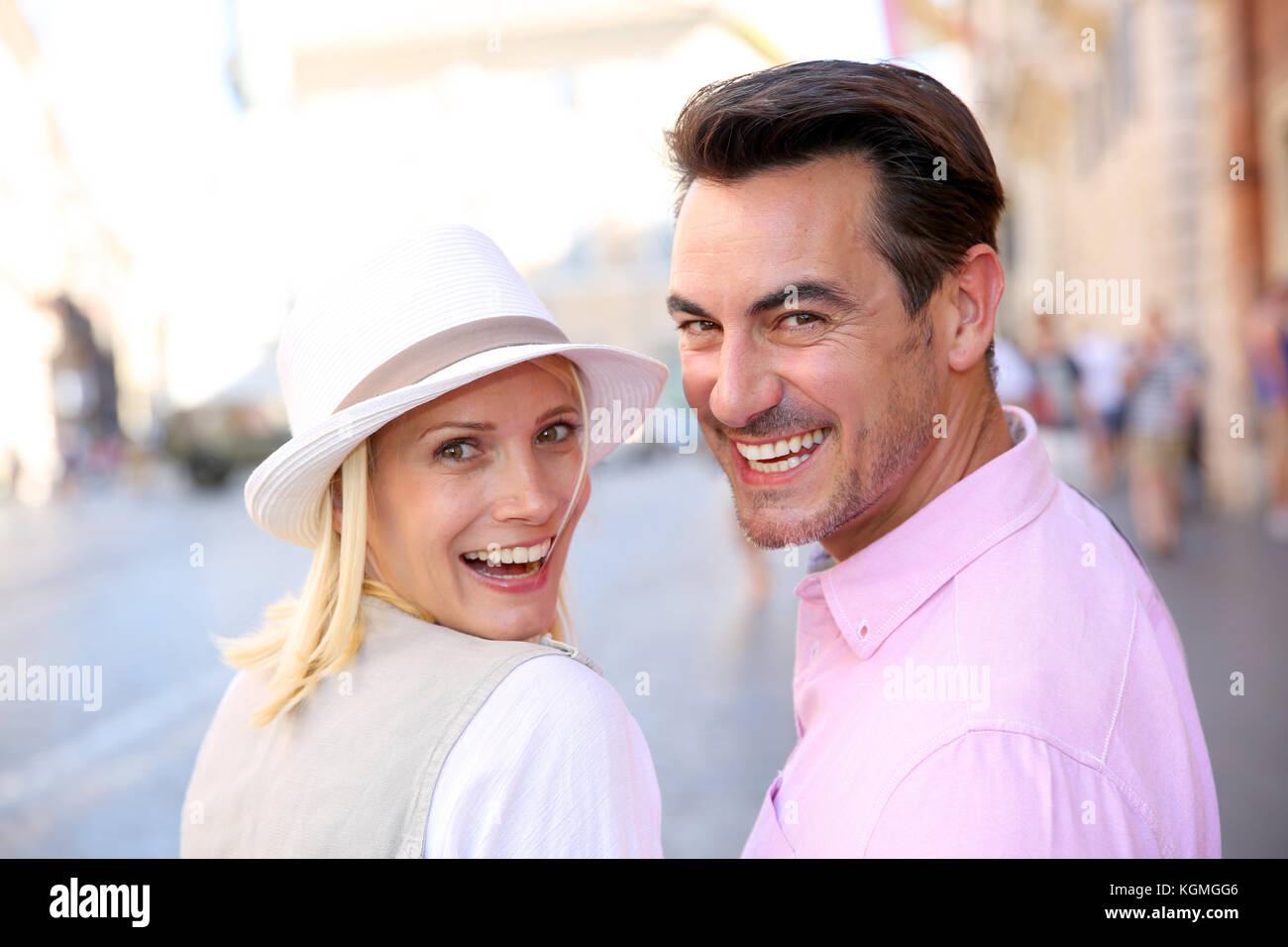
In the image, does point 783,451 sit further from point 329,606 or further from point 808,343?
point 329,606

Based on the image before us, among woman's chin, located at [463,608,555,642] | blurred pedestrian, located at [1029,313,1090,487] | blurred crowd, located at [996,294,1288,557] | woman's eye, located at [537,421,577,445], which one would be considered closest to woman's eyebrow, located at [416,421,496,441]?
woman's eye, located at [537,421,577,445]

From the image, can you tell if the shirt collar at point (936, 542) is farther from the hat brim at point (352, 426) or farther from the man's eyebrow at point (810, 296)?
the hat brim at point (352, 426)

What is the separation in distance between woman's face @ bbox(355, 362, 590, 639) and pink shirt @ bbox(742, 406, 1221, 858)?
44cm

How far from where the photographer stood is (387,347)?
159 centimetres

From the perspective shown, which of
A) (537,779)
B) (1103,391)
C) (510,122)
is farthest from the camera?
(510,122)

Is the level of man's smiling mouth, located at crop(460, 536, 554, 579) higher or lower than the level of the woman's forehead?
lower

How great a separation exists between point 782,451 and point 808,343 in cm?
16

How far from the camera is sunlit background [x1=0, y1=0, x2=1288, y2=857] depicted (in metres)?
5.44

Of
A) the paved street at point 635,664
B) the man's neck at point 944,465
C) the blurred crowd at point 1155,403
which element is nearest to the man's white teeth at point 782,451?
the man's neck at point 944,465

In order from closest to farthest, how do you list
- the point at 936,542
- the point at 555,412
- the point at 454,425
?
the point at 936,542
the point at 454,425
the point at 555,412

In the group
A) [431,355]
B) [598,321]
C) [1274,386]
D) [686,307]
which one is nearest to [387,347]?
[431,355]

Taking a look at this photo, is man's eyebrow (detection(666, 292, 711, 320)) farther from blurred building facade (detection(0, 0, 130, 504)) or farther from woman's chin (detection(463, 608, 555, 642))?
blurred building facade (detection(0, 0, 130, 504))

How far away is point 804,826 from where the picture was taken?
4.64 ft

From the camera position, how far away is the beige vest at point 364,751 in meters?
1.32
